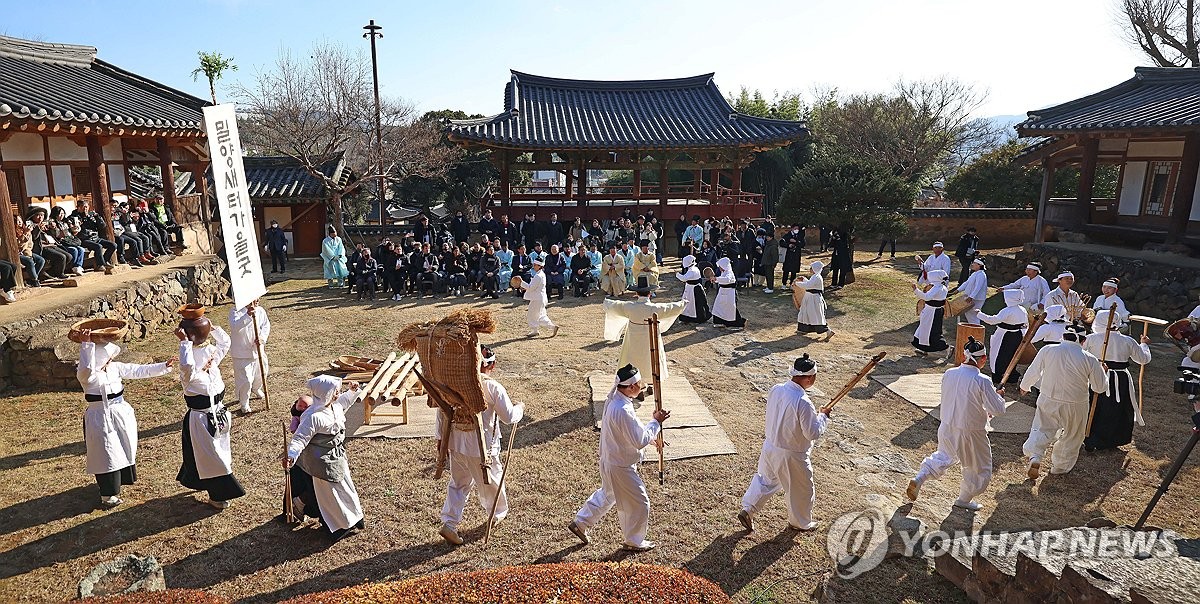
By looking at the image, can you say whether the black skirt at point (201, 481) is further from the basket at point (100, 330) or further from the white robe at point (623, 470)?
the white robe at point (623, 470)

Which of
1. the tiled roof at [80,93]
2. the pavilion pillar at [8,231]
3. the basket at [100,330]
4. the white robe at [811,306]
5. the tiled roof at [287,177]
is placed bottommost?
the white robe at [811,306]

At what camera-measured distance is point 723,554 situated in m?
5.38

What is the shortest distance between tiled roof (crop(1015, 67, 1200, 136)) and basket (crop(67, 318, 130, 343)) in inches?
695

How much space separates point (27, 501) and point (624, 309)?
6.04 metres

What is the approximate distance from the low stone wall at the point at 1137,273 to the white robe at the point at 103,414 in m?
16.7

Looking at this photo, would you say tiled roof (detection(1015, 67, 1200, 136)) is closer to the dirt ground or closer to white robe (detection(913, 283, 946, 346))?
the dirt ground

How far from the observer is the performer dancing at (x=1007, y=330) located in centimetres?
915

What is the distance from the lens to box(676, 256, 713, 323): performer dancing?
12836 millimetres

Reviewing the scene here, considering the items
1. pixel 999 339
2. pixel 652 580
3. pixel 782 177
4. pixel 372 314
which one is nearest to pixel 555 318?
pixel 372 314

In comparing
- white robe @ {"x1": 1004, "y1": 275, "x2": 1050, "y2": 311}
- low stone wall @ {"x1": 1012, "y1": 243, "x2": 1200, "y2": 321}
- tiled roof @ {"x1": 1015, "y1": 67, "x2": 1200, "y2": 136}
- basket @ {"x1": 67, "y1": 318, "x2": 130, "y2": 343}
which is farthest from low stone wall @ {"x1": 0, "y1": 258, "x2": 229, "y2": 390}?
tiled roof @ {"x1": 1015, "y1": 67, "x2": 1200, "y2": 136}

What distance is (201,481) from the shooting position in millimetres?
5996

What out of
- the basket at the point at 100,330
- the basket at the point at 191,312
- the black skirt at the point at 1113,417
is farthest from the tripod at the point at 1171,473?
the basket at the point at 100,330

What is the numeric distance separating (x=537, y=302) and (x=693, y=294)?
9.96 feet

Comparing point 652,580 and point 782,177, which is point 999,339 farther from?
point 782,177
